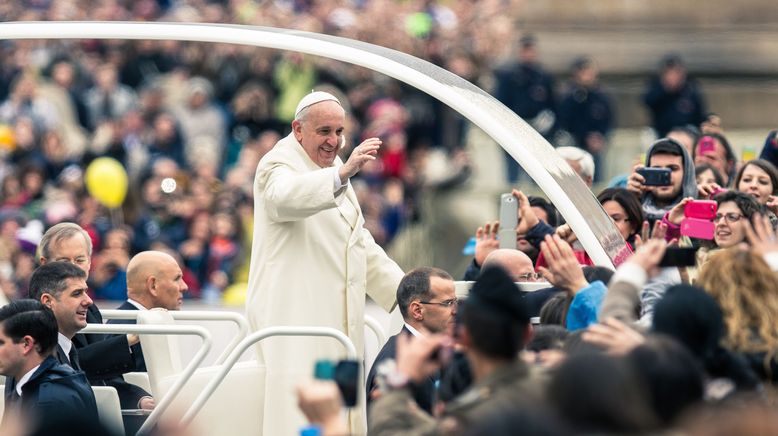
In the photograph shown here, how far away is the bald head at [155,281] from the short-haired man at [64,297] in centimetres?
80

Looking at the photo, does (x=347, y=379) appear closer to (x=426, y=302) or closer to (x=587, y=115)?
A: (x=426, y=302)

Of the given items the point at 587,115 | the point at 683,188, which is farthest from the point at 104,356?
the point at 587,115

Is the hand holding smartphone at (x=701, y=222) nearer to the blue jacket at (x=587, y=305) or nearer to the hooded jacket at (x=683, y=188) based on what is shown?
the hooded jacket at (x=683, y=188)

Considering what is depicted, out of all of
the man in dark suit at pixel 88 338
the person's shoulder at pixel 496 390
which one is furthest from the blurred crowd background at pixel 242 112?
the person's shoulder at pixel 496 390

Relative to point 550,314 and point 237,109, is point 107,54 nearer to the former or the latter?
point 237,109

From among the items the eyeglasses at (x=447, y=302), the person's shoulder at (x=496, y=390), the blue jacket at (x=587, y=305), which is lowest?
the eyeglasses at (x=447, y=302)

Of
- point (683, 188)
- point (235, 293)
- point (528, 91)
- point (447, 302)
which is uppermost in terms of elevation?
point (528, 91)

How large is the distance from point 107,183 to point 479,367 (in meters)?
12.5

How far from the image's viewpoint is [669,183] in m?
10.8

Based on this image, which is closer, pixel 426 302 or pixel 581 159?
pixel 426 302

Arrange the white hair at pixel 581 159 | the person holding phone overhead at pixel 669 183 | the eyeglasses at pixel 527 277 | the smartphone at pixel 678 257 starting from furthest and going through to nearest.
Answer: the white hair at pixel 581 159, the person holding phone overhead at pixel 669 183, the eyeglasses at pixel 527 277, the smartphone at pixel 678 257

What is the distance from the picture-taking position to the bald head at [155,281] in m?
9.92

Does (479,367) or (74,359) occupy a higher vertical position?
(479,367)

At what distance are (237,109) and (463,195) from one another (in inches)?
90.2
